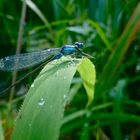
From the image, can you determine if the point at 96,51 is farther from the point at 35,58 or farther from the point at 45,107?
the point at 45,107

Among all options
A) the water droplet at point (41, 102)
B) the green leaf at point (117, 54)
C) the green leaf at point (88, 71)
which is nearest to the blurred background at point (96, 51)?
the green leaf at point (117, 54)

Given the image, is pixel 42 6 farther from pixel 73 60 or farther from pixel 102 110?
pixel 73 60

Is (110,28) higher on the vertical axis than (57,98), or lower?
higher

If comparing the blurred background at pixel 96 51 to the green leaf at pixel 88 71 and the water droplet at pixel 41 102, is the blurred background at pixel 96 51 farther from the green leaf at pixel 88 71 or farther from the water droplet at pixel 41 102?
the water droplet at pixel 41 102

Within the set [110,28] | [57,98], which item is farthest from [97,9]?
[57,98]

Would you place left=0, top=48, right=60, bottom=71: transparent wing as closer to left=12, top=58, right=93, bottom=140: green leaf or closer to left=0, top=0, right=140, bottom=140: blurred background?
left=0, top=0, right=140, bottom=140: blurred background

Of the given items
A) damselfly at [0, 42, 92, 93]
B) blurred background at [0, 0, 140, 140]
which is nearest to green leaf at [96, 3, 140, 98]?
blurred background at [0, 0, 140, 140]
